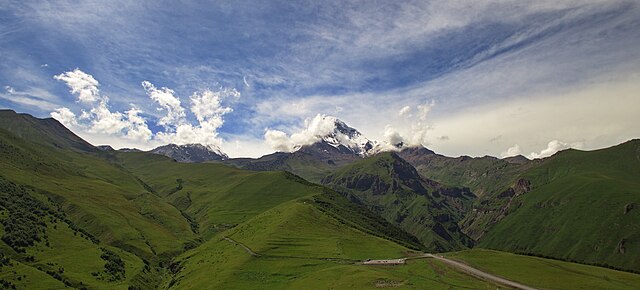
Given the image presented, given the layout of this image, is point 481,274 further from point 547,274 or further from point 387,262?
point 387,262

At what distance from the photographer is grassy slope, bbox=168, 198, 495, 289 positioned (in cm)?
11956

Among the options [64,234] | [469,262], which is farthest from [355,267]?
[64,234]

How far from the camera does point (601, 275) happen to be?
131m

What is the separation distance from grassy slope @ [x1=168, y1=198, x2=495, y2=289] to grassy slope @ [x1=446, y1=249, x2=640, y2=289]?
50.1 feet

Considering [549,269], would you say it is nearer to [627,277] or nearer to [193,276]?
[627,277]

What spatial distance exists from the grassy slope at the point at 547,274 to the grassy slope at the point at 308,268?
1526 cm

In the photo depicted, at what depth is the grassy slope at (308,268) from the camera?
119562 millimetres

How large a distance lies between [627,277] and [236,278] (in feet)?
424

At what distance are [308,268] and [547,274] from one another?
7855 cm

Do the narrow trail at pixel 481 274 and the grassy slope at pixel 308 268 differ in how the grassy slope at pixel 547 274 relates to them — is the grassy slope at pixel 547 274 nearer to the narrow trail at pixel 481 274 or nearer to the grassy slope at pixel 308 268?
the narrow trail at pixel 481 274

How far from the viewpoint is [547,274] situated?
126 metres

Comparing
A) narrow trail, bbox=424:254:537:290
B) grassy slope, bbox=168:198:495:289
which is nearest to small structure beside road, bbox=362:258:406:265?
grassy slope, bbox=168:198:495:289

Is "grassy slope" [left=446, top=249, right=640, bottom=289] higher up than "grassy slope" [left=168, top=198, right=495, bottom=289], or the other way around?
"grassy slope" [left=446, top=249, right=640, bottom=289]

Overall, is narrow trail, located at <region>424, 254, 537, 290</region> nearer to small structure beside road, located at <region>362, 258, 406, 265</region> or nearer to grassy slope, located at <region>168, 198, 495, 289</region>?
grassy slope, located at <region>168, 198, 495, 289</region>
